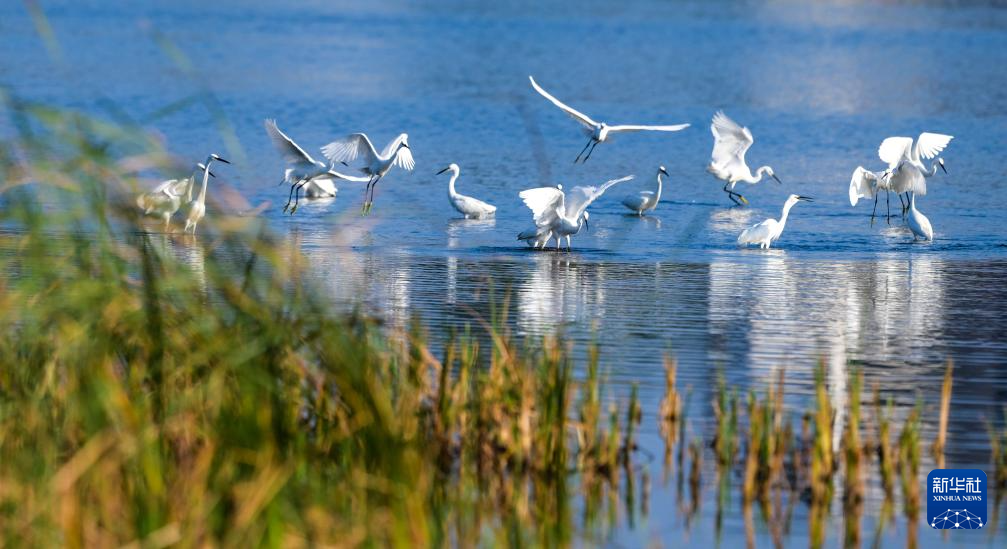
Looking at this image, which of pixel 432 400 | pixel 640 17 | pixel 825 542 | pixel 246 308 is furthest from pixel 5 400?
pixel 640 17

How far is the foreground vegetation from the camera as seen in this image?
380 cm

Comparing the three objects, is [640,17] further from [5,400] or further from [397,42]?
[5,400]

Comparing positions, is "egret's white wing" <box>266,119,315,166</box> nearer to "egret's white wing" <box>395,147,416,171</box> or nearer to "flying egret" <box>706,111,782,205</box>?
"egret's white wing" <box>395,147,416,171</box>

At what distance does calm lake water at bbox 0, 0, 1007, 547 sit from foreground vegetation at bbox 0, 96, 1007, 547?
0.22 meters

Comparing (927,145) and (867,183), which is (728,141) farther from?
(927,145)

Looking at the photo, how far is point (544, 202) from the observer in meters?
12.0

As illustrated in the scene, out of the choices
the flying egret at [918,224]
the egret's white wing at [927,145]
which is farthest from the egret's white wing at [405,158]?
the egret's white wing at [927,145]

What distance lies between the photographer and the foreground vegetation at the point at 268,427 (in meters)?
3.80

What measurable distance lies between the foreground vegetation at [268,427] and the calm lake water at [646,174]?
215mm

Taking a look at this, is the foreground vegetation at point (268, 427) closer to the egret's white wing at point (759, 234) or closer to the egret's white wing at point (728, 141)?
the egret's white wing at point (759, 234)

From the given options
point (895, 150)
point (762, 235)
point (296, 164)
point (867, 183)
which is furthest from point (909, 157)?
point (296, 164)

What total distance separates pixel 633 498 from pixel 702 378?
5.80ft

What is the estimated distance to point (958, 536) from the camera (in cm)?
485

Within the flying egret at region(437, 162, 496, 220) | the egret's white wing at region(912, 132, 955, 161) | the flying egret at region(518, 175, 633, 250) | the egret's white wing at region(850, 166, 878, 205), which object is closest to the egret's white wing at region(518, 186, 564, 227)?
the flying egret at region(518, 175, 633, 250)
